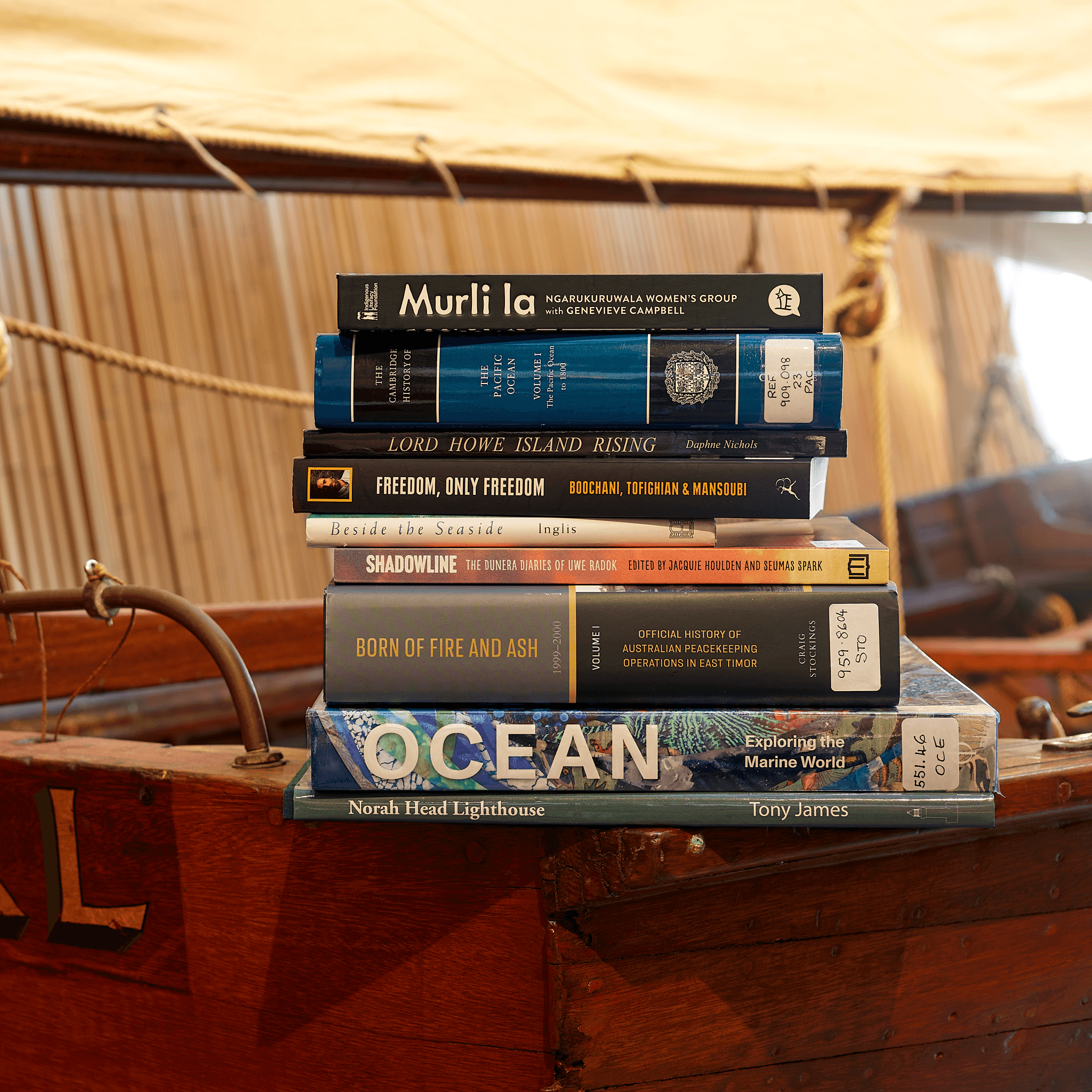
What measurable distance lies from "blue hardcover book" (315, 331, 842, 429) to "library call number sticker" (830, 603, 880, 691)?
12 centimetres

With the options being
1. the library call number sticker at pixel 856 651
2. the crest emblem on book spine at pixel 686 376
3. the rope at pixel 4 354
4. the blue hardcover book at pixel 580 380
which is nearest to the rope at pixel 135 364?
the rope at pixel 4 354

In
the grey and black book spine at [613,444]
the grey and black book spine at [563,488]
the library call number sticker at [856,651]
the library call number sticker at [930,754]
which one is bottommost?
the library call number sticker at [930,754]

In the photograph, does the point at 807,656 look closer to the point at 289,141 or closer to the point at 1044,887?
the point at 1044,887

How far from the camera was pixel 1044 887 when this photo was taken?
698 millimetres

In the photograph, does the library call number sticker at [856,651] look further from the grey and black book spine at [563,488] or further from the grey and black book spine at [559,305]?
the grey and black book spine at [559,305]

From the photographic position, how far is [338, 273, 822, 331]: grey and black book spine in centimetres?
58

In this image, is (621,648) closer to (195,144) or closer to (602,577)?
(602,577)

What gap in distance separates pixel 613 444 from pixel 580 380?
45 mm

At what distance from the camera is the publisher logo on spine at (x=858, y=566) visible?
568mm

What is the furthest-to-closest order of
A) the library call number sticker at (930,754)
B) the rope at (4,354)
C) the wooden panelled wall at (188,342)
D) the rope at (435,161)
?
the wooden panelled wall at (188,342) < the rope at (435,161) < the rope at (4,354) < the library call number sticker at (930,754)

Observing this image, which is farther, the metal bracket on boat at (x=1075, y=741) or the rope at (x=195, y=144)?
the rope at (x=195, y=144)

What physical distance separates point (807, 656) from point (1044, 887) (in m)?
0.32

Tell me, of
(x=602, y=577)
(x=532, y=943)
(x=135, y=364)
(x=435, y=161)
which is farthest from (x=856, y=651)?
(x=135, y=364)

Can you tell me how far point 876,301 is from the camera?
50.3 inches
